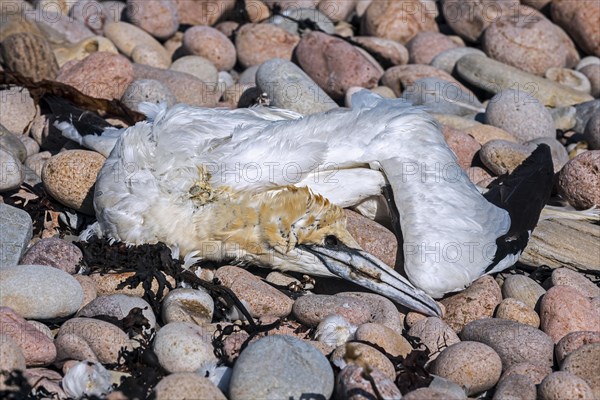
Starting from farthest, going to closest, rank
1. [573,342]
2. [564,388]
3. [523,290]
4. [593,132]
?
[593,132] < [523,290] < [573,342] < [564,388]

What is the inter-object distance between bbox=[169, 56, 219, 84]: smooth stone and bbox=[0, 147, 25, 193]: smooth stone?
2.47m

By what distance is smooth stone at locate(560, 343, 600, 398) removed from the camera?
483cm

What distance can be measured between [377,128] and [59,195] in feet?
7.35

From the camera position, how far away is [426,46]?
31.3 feet

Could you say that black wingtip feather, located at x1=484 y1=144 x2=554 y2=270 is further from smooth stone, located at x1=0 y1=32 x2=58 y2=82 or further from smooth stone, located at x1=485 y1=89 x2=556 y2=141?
smooth stone, located at x1=0 y1=32 x2=58 y2=82

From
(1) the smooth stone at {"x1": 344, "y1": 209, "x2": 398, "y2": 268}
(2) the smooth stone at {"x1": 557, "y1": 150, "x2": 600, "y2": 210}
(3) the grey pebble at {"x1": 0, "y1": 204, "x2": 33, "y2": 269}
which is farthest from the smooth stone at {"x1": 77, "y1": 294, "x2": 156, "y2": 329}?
(2) the smooth stone at {"x1": 557, "y1": 150, "x2": 600, "y2": 210}

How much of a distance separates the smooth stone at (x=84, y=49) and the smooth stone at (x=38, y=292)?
13.1ft

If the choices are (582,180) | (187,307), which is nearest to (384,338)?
(187,307)

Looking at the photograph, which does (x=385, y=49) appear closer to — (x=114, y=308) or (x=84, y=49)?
(x=84, y=49)

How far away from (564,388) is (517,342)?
0.69 metres

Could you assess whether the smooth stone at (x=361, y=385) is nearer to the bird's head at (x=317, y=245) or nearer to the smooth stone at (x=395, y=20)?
the bird's head at (x=317, y=245)

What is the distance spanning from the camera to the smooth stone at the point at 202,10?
9984 mm

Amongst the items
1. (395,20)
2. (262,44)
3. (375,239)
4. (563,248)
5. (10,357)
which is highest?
(10,357)

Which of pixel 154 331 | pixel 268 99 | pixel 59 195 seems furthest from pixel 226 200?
pixel 268 99
